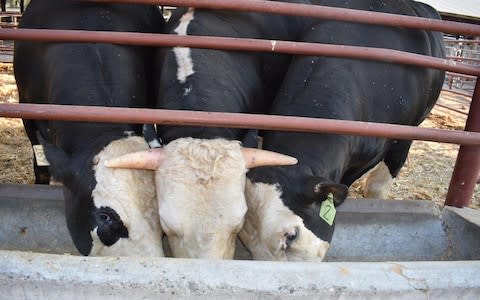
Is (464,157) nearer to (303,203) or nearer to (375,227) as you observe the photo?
(375,227)

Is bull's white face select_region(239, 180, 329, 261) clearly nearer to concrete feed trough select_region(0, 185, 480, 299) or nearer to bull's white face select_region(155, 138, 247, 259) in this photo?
bull's white face select_region(155, 138, 247, 259)

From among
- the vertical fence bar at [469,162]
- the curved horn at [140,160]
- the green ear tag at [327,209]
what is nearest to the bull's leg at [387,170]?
the vertical fence bar at [469,162]

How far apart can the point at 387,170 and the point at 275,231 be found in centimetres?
234

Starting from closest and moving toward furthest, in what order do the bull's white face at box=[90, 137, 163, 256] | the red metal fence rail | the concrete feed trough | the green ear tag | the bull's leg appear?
the concrete feed trough → the red metal fence rail → the bull's white face at box=[90, 137, 163, 256] → the green ear tag → the bull's leg

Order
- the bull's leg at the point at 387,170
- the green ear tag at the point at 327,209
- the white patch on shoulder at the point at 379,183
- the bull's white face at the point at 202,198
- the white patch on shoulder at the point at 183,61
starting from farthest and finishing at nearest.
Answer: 1. the white patch on shoulder at the point at 379,183
2. the bull's leg at the point at 387,170
3. the white patch on shoulder at the point at 183,61
4. the green ear tag at the point at 327,209
5. the bull's white face at the point at 202,198

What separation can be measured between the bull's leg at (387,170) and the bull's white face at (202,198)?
87.4 inches

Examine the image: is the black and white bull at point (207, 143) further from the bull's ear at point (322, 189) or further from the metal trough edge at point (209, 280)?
the metal trough edge at point (209, 280)

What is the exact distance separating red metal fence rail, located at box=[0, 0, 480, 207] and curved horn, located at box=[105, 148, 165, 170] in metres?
0.34

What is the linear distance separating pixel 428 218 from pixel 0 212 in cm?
234

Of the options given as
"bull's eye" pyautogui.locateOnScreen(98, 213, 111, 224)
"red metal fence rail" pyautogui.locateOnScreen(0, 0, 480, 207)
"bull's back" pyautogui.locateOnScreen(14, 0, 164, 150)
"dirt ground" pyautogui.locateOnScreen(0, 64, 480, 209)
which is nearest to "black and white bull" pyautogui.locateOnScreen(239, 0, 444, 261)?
"red metal fence rail" pyautogui.locateOnScreen(0, 0, 480, 207)

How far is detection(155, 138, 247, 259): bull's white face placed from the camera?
2373 mm

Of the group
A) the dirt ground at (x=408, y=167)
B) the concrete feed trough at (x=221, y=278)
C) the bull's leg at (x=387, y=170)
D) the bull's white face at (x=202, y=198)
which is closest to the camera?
the concrete feed trough at (x=221, y=278)

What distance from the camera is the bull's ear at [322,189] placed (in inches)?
99.6

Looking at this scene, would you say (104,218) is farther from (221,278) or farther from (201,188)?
(221,278)
